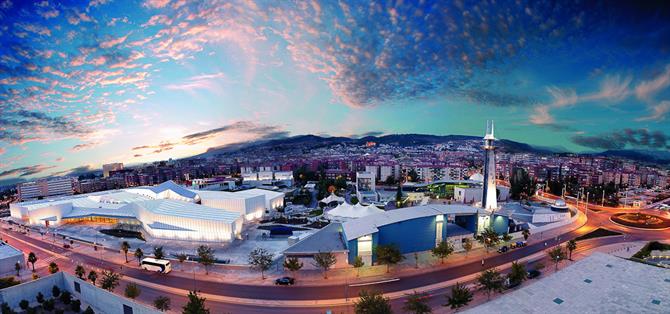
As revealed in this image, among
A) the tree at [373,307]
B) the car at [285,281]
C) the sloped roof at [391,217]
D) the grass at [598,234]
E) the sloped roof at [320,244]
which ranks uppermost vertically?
the sloped roof at [391,217]

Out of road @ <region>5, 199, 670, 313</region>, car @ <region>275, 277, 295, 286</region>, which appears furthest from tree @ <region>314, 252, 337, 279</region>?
car @ <region>275, 277, 295, 286</region>

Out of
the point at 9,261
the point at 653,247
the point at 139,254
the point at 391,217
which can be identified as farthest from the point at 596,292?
the point at 9,261

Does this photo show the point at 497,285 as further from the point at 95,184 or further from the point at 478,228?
the point at 95,184

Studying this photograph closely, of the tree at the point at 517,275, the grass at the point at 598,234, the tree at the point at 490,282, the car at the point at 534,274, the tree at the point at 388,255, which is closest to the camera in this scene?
the tree at the point at 490,282

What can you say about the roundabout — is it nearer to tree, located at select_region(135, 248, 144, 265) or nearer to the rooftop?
the rooftop

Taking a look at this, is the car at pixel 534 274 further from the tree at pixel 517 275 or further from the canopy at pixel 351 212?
the canopy at pixel 351 212

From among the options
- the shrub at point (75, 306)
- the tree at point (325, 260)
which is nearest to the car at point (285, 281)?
Result: the tree at point (325, 260)

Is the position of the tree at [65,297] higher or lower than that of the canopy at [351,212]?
lower
